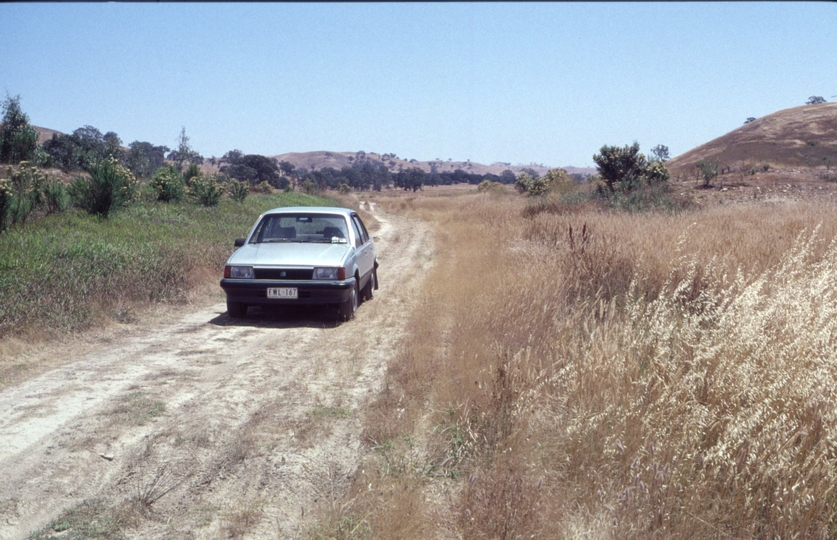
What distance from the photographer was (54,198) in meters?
14.7

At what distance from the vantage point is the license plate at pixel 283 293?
863cm

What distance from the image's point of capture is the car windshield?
9922 mm

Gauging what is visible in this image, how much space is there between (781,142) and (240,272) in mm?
64375

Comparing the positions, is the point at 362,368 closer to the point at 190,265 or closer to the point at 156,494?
the point at 156,494

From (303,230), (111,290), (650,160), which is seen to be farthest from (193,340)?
(650,160)

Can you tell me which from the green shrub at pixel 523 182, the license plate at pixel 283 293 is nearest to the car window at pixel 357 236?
the license plate at pixel 283 293

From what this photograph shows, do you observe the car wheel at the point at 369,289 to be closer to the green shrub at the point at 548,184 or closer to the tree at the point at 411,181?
the green shrub at the point at 548,184

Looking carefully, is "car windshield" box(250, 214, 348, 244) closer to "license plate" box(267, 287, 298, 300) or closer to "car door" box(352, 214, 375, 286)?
"car door" box(352, 214, 375, 286)

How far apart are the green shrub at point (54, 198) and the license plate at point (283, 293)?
862cm

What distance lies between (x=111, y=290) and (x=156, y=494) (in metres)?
6.17

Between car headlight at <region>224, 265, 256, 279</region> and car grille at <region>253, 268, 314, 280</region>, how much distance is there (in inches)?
3.6

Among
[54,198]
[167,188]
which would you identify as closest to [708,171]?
[167,188]

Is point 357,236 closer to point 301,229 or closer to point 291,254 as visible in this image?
point 301,229

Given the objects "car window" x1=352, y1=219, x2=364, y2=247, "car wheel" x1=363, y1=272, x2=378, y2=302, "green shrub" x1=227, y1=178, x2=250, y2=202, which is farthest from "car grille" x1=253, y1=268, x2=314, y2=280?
"green shrub" x1=227, y1=178, x2=250, y2=202
